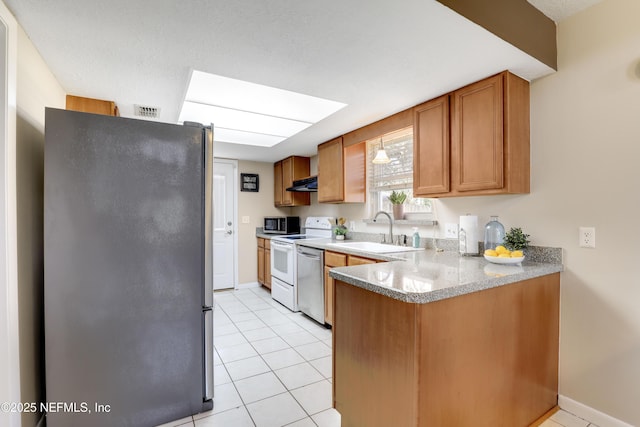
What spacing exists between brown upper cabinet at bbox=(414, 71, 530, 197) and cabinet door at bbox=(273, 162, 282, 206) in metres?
3.02

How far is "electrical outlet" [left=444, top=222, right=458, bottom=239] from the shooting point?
8.16 ft

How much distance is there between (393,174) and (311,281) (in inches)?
59.0

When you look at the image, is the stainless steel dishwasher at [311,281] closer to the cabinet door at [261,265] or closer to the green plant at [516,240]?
the cabinet door at [261,265]

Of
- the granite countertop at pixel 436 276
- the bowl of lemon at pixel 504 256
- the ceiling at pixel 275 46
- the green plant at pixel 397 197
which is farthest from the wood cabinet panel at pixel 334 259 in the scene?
the ceiling at pixel 275 46

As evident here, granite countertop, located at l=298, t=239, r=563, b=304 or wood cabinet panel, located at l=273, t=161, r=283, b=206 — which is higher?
wood cabinet panel, located at l=273, t=161, r=283, b=206

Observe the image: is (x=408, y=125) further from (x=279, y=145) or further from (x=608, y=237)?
(x=279, y=145)

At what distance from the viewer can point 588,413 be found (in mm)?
1729

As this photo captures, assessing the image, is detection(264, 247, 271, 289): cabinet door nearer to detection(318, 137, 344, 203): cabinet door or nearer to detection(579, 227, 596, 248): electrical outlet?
detection(318, 137, 344, 203): cabinet door

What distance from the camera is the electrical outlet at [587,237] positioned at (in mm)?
1718

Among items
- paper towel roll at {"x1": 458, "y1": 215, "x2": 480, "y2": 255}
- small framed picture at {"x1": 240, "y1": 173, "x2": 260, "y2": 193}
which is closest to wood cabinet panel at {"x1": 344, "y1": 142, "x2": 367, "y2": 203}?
paper towel roll at {"x1": 458, "y1": 215, "x2": 480, "y2": 255}

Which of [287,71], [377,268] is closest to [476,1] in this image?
[287,71]

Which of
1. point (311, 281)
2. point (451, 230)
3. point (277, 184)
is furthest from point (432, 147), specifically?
point (277, 184)

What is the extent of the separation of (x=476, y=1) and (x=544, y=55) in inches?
27.7

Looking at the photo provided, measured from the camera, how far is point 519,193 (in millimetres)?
1983
